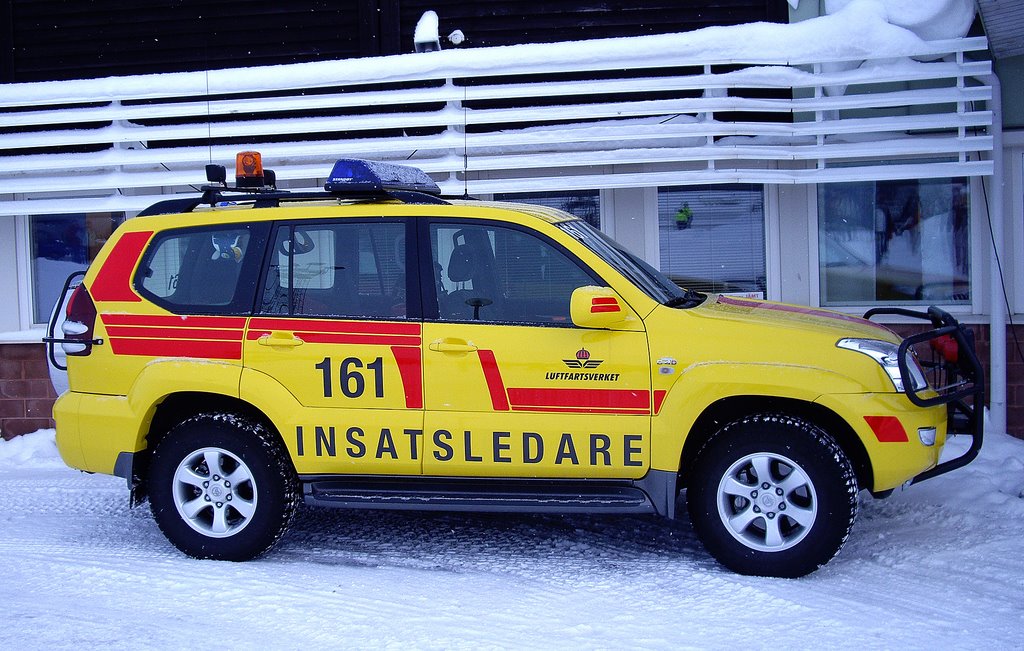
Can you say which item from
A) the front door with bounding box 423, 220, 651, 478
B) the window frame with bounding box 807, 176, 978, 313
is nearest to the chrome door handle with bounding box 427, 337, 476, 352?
the front door with bounding box 423, 220, 651, 478

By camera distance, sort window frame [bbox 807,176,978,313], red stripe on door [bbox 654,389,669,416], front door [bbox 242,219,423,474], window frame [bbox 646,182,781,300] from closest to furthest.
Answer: red stripe on door [bbox 654,389,669,416] < front door [bbox 242,219,423,474] < window frame [bbox 807,176,978,313] < window frame [bbox 646,182,781,300]

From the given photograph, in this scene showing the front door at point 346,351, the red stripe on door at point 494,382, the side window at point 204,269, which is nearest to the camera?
the red stripe on door at point 494,382

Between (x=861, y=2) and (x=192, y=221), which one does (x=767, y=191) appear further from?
(x=192, y=221)

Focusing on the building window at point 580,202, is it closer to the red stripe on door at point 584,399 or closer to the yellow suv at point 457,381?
the yellow suv at point 457,381

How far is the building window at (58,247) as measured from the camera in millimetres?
9797

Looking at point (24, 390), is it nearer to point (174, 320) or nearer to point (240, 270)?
point (174, 320)

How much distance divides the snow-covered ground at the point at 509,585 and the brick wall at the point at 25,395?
2652 millimetres

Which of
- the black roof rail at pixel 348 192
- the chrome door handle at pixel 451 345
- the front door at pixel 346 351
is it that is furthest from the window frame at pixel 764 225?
the chrome door handle at pixel 451 345

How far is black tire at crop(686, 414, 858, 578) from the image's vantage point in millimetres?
5117

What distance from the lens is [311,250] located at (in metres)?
5.73

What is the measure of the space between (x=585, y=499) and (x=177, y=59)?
6424mm

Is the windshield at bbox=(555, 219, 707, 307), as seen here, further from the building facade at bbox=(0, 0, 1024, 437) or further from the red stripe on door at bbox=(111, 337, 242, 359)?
the building facade at bbox=(0, 0, 1024, 437)

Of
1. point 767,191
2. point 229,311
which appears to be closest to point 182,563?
point 229,311

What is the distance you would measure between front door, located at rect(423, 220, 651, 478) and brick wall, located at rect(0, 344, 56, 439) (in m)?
5.40
